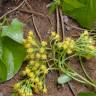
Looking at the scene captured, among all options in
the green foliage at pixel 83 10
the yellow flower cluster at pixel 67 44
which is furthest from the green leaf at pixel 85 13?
the yellow flower cluster at pixel 67 44

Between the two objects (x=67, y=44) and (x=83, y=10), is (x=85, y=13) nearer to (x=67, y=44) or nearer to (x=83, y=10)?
(x=83, y=10)

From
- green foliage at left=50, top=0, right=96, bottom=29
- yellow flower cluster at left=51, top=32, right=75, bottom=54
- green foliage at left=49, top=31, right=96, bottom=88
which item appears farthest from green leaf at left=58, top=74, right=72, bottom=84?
green foliage at left=50, top=0, right=96, bottom=29

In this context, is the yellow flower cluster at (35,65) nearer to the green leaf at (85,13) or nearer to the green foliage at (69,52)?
the green foliage at (69,52)

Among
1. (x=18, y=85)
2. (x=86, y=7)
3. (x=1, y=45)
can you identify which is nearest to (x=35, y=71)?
(x=18, y=85)

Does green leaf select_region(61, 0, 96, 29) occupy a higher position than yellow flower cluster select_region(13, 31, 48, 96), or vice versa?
green leaf select_region(61, 0, 96, 29)

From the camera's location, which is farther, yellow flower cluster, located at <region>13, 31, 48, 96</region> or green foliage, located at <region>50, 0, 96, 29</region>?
green foliage, located at <region>50, 0, 96, 29</region>

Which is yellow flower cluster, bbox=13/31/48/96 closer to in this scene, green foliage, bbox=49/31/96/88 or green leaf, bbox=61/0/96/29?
green foliage, bbox=49/31/96/88

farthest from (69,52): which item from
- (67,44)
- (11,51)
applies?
(11,51)

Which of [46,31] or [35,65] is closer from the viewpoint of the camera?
[35,65]
